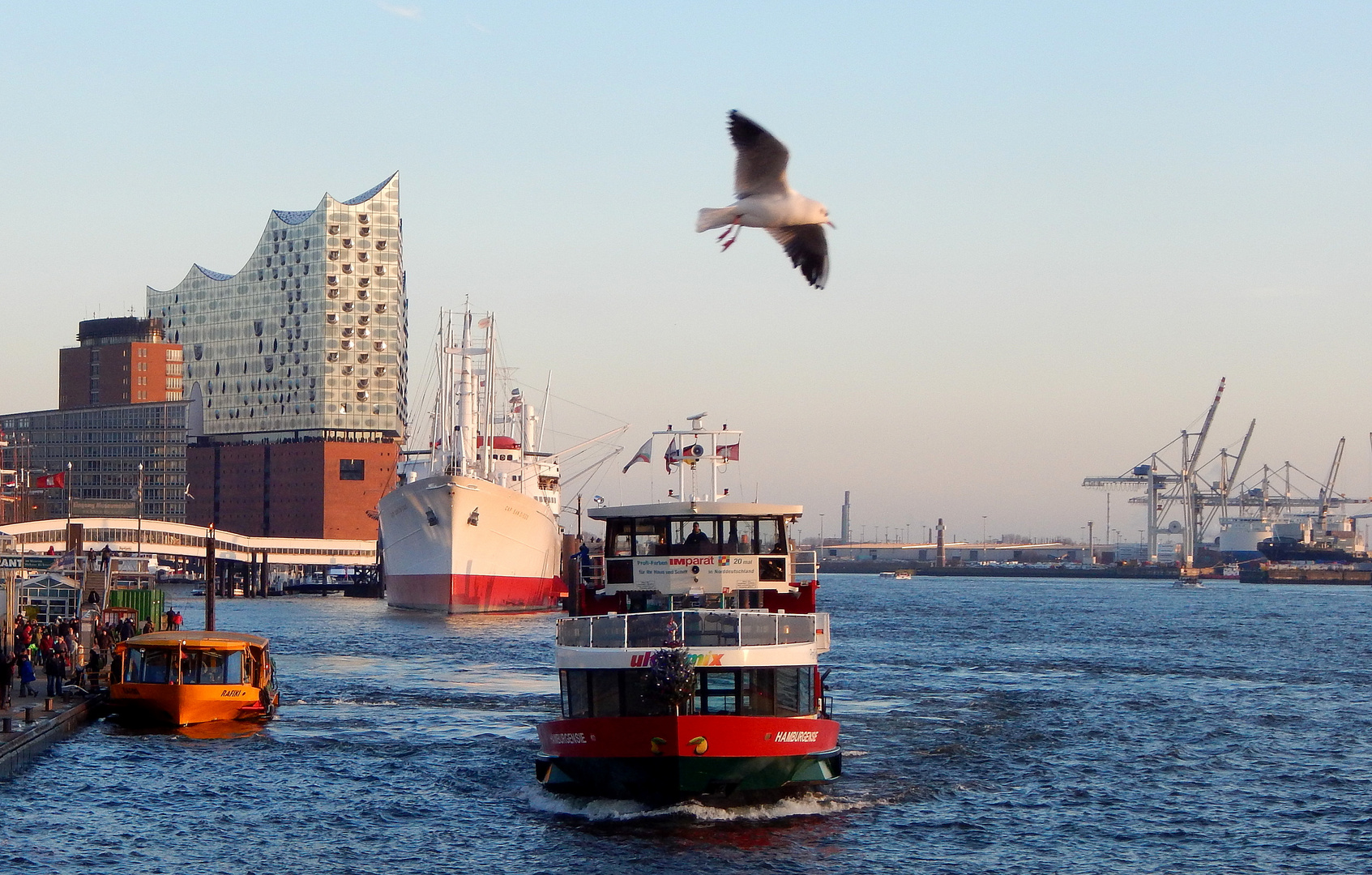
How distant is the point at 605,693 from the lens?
102ft

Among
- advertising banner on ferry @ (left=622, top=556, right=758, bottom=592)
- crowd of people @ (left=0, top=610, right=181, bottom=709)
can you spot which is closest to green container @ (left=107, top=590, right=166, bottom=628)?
crowd of people @ (left=0, top=610, right=181, bottom=709)

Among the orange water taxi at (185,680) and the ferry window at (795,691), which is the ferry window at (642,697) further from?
the orange water taxi at (185,680)

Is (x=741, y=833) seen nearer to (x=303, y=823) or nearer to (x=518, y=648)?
(x=303, y=823)

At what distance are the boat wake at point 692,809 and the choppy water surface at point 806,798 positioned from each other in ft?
0.21

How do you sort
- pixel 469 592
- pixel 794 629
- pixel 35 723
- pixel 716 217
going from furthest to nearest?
1. pixel 469 592
2. pixel 35 723
3. pixel 794 629
4. pixel 716 217

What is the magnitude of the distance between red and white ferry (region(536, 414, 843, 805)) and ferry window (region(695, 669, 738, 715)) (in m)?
0.02

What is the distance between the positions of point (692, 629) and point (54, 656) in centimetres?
2413

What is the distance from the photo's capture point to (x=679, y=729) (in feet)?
95.8

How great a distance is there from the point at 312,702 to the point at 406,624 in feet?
152

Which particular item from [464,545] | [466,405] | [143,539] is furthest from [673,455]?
[143,539]

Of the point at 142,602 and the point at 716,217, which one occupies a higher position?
the point at 716,217

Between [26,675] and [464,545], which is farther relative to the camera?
[464,545]

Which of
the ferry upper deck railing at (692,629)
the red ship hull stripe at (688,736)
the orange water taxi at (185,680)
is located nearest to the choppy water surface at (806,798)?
the orange water taxi at (185,680)

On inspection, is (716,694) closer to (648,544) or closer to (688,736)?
(688,736)
